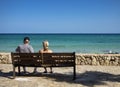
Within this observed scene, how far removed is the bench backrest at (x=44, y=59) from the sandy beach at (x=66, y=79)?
48 centimetres

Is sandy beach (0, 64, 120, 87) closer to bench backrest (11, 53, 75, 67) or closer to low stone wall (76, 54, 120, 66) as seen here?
bench backrest (11, 53, 75, 67)

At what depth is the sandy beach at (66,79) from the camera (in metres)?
8.27

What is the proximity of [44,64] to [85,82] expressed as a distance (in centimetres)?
144

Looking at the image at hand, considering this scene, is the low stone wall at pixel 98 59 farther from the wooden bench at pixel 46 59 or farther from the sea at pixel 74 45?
the sea at pixel 74 45

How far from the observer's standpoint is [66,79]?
9070 millimetres

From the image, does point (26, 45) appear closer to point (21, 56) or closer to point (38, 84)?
point (21, 56)

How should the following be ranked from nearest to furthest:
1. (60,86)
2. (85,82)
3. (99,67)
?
(60,86)
(85,82)
(99,67)

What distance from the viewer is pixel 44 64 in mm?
9086

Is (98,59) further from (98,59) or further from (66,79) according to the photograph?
(66,79)

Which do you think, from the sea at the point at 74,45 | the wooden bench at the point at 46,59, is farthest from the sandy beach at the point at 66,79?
the sea at the point at 74,45

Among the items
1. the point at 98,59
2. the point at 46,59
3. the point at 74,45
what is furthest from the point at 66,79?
the point at 74,45

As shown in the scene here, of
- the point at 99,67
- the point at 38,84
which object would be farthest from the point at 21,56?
the point at 99,67

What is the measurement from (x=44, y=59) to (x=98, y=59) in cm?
403

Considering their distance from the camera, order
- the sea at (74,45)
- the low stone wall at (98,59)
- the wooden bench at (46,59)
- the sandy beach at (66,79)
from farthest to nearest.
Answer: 1. the sea at (74,45)
2. the low stone wall at (98,59)
3. the wooden bench at (46,59)
4. the sandy beach at (66,79)
